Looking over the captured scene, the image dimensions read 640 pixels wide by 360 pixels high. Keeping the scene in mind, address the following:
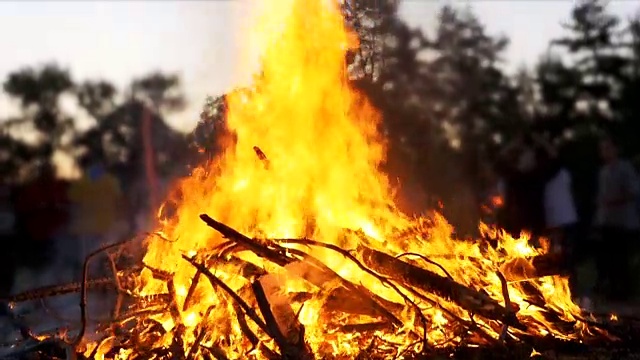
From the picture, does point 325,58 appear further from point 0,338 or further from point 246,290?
point 0,338

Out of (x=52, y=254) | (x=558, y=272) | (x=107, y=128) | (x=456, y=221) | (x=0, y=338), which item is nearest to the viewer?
(x=558, y=272)

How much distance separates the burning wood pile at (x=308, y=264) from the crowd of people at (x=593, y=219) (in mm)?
2014

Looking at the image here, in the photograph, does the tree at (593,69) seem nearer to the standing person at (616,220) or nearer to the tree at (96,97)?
the standing person at (616,220)

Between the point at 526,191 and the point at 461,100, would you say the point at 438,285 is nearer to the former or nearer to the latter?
the point at 526,191

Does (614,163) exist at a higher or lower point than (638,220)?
higher

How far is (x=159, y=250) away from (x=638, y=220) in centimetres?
503

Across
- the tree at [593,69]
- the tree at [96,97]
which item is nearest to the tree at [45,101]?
the tree at [96,97]

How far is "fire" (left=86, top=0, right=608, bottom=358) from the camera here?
4539 mm

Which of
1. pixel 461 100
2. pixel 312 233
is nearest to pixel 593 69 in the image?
pixel 461 100

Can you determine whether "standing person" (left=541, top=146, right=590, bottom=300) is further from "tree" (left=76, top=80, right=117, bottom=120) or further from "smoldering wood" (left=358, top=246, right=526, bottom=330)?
"tree" (left=76, top=80, right=117, bottom=120)

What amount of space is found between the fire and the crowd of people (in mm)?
1983

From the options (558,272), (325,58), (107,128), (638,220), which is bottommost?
(558,272)

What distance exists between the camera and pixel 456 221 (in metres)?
8.50

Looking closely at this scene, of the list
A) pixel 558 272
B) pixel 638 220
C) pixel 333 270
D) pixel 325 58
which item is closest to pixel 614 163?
pixel 638 220
